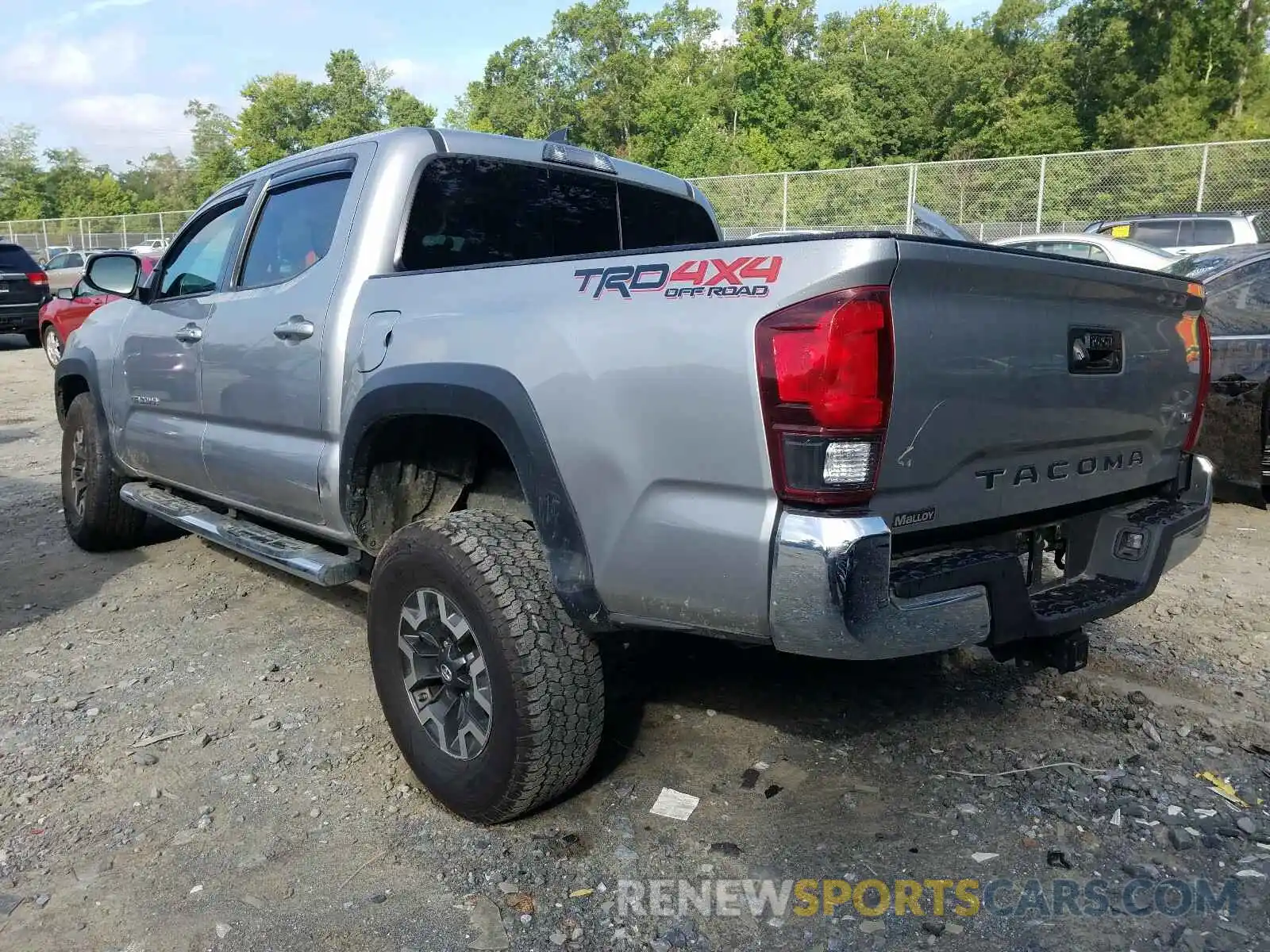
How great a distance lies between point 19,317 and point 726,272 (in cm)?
1800

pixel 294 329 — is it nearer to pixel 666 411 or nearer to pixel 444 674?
pixel 444 674

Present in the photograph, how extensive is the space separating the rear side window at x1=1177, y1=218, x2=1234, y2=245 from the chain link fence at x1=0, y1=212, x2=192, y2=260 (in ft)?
114

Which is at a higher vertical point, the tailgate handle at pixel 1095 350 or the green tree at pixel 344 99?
the green tree at pixel 344 99

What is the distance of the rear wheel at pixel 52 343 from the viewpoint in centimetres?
1417

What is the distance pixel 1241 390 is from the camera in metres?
5.39

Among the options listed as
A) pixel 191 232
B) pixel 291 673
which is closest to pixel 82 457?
pixel 191 232

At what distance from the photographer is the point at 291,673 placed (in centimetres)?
387

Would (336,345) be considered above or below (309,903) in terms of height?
above

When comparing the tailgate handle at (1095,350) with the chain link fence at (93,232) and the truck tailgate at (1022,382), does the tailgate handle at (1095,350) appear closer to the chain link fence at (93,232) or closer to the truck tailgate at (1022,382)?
the truck tailgate at (1022,382)

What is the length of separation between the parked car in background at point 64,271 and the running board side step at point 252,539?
1532cm

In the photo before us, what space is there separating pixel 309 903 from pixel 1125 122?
144ft

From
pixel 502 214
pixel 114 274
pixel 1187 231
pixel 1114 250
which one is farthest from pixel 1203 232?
pixel 114 274

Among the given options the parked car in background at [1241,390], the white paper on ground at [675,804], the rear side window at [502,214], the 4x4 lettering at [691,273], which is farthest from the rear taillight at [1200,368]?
the parked car in background at [1241,390]

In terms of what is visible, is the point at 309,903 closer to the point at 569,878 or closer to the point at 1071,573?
the point at 569,878
